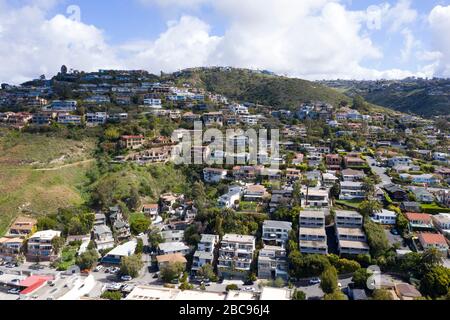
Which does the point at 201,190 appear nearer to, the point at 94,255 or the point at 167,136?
the point at 94,255

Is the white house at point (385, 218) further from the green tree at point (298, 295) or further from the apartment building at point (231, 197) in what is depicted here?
the apartment building at point (231, 197)

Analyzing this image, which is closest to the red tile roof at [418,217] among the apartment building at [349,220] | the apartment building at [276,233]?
the apartment building at [349,220]

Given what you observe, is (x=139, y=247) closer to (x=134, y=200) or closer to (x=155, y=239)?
(x=155, y=239)

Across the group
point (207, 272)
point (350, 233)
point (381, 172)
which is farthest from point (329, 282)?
point (381, 172)

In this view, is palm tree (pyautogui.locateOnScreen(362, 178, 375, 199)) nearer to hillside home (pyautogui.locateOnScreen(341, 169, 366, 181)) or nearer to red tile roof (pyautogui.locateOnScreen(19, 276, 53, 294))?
hillside home (pyautogui.locateOnScreen(341, 169, 366, 181))

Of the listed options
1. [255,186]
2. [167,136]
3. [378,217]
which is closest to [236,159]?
[255,186]

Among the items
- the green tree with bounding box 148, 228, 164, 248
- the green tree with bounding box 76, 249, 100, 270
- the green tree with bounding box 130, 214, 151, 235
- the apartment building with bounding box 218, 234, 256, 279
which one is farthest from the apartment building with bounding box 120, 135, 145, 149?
the apartment building with bounding box 218, 234, 256, 279
